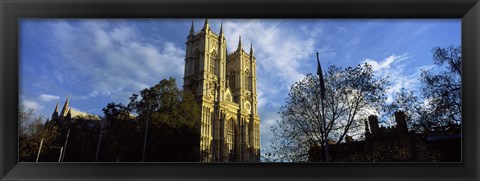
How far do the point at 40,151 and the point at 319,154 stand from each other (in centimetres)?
283

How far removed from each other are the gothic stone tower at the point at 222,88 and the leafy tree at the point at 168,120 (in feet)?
8.57

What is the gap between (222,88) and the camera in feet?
43.1

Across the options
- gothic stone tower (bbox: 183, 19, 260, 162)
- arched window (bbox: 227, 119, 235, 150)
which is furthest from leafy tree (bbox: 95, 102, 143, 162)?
arched window (bbox: 227, 119, 235, 150)

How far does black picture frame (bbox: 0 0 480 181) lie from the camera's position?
173 cm

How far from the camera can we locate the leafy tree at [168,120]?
16.2ft

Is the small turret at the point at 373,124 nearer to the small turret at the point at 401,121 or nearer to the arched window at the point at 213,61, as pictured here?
the small turret at the point at 401,121

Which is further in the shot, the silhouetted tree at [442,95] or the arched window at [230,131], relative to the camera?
the arched window at [230,131]

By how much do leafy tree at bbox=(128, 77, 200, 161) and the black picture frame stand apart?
2516 millimetres

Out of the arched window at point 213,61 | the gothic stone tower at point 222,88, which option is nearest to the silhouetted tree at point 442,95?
the gothic stone tower at point 222,88

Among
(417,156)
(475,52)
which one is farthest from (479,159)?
(417,156)

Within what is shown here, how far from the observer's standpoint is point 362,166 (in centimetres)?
175

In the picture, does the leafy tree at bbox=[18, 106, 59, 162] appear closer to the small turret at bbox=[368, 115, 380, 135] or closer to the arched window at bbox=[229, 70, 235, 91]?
the small turret at bbox=[368, 115, 380, 135]

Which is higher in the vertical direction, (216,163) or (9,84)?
(9,84)
